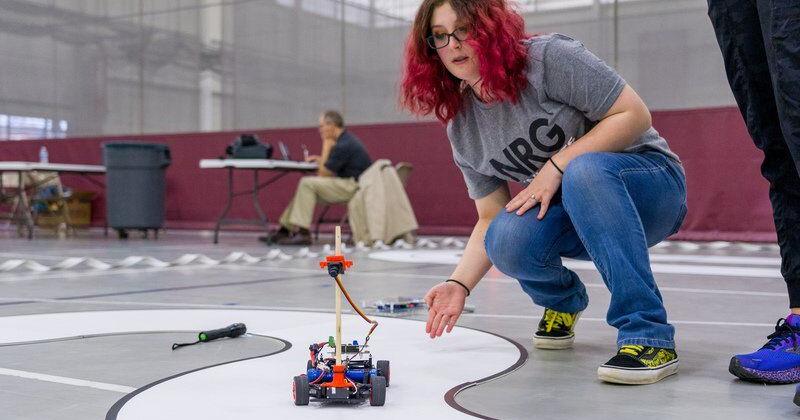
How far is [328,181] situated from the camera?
23.2 feet

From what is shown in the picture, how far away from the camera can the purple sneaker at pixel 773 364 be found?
161 centimetres

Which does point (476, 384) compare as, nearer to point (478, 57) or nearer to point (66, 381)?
point (478, 57)

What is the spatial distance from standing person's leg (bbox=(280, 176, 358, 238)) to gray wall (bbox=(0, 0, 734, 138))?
6.05 ft

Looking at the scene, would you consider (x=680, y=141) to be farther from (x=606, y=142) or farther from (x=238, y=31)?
(x=606, y=142)

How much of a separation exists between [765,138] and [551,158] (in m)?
0.42

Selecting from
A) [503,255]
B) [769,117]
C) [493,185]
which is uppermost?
[769,117]

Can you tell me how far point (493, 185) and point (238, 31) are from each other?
8.25 metres

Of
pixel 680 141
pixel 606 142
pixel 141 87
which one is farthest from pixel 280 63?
pixel 606 142

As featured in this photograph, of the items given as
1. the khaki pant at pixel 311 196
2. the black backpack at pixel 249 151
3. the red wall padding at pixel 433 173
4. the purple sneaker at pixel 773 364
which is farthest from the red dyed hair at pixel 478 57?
the red wall padding at pixel 433 173

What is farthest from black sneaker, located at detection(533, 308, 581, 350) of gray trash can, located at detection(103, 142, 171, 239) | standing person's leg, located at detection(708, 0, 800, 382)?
gray trash can, located at detection(103, 142, 171, 239)

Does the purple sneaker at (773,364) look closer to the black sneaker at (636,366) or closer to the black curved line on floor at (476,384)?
the black sneaker at (636,366)

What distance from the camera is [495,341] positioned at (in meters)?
2.09

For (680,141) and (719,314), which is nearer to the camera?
(719,314)

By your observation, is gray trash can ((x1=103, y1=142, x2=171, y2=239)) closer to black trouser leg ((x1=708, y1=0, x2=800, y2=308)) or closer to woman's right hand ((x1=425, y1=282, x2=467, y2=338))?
woman's right hand ((x1=425, y1=282, x2=467, y2=338))
